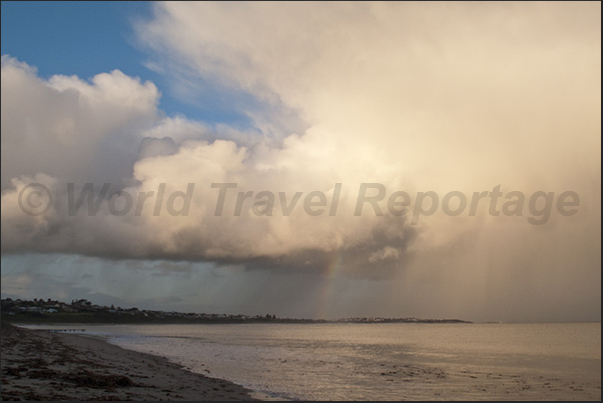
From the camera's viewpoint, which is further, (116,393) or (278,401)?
(278,401)

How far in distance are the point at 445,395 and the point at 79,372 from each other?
88.1 feet

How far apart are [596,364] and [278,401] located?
55595mm

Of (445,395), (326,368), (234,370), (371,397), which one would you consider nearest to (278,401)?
(371,397)

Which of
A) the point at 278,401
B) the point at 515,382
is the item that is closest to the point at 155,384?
the point at 278,401

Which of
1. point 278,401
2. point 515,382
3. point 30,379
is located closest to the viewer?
point 30,379

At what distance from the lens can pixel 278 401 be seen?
29750 millimetres

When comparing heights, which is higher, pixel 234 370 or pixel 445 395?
pixel 445 395

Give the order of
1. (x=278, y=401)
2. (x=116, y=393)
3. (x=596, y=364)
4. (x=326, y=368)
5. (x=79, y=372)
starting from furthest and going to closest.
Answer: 1. (x=596, y=364)
2. (x=326, y=368)
3. (x=79, y=372)
4. (x=278, y=401)
5. (x=116, y=393)

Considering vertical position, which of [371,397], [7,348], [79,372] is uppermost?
[371,397]

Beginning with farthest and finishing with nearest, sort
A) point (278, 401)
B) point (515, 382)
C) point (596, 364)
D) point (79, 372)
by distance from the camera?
point (596, 364) < point (515, 382) < point (79, 372) < point (278, 401)

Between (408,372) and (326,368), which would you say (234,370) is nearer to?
(326,368)

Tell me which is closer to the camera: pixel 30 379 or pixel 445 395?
pixel 30 379

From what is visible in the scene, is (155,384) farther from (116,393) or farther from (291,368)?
(291,368)

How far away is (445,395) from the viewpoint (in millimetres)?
33875
